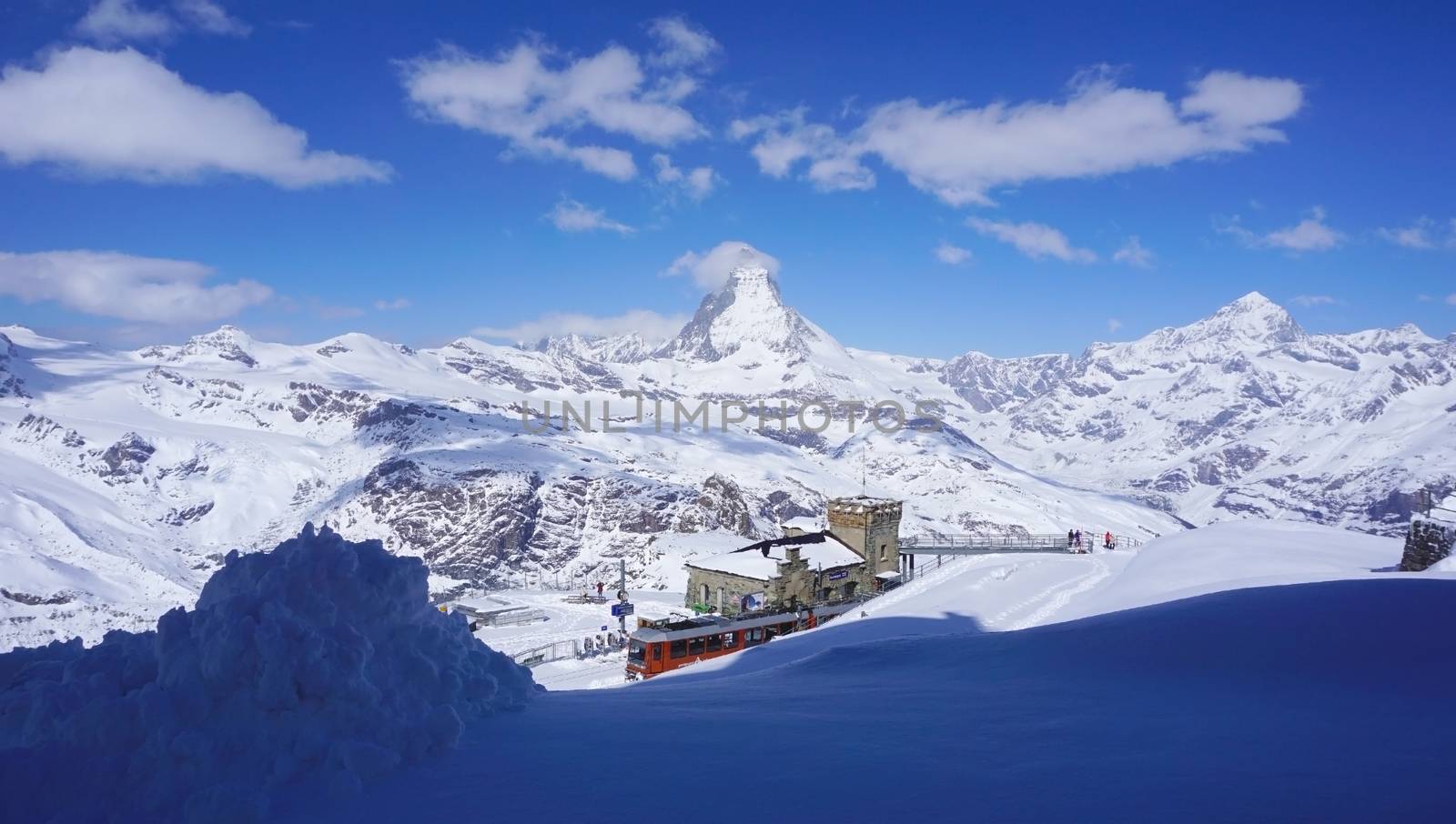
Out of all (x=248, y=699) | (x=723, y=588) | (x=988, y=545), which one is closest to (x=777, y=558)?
(x=723, y=588)

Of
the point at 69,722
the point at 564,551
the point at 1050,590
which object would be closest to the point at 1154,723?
the point at 69,722

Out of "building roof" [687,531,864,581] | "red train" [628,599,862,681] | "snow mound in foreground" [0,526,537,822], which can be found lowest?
"red train" [628,599,862,681]

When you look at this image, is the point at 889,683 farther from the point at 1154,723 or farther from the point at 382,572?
the point at 382,572

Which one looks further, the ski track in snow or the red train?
the red train

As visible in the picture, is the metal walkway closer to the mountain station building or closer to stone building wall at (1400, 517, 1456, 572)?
the mountain station building

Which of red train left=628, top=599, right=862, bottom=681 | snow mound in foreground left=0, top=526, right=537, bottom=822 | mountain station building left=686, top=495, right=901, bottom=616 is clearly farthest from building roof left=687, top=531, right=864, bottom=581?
snow mound in foreground left=0, top=526, right=537, bottom=822

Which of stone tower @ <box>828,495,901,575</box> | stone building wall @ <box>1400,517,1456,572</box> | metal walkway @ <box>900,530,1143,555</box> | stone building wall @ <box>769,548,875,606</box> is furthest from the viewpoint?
metal walkway @ <box>900,530,1143,555</box>

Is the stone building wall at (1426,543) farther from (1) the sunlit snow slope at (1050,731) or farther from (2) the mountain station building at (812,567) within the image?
(2) the mountain station building at (812,567)

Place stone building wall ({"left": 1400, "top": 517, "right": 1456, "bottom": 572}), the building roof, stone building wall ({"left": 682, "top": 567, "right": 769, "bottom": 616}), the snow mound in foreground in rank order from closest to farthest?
1. the snow mound in foreground
2. stone building wall ({"left": 1400, "top": 517, "right": 1456, "bottom": 572})
3. stone building wall ({"left": 682, "top": 567, "right": 769, "bottom": 616})
4. the building roof

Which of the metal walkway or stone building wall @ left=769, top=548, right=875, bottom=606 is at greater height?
the metal walkway
